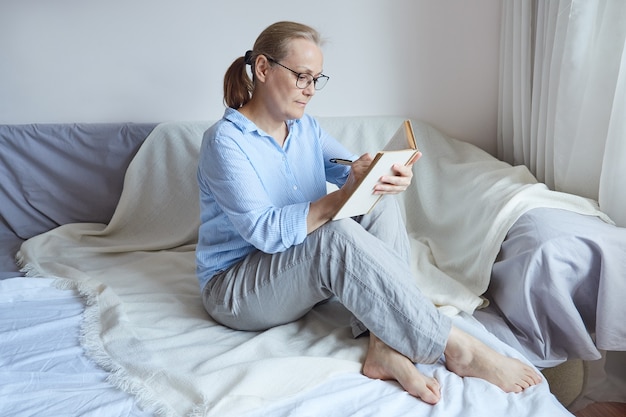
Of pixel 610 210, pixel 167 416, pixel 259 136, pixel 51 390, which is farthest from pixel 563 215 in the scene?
pixel 51 390

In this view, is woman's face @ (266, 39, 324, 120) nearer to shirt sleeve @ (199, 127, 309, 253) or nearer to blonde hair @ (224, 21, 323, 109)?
blonde hair @ (224, 21, 323, 109)

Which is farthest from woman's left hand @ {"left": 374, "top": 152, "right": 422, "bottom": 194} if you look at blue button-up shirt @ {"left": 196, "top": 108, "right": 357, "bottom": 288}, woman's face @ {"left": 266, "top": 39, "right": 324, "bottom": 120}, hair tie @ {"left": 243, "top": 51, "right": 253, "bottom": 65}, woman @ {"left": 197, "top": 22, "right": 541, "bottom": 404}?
hair tie @ {"left": 243, "top": 51, "right": 253, "bottom": 65}

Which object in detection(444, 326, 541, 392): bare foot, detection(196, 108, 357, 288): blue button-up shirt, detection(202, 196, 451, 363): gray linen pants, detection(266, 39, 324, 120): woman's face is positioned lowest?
detection(444, 326, 541, 392): bare foot

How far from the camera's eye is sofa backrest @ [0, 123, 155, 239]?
2.10 m

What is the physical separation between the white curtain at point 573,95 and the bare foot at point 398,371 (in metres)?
0.72

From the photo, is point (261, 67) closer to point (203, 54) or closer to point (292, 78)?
point (292, 78)

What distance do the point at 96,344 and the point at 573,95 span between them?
1364mm

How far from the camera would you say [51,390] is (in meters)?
1.24

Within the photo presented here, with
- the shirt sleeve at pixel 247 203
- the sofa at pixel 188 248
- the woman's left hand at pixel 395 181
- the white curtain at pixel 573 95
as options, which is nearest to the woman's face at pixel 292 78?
the shirt sleeve at pixel 247 203

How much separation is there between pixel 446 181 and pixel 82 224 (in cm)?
118

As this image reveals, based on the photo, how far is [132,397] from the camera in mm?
1216

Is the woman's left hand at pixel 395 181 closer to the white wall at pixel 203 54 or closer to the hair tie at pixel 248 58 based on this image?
the hair tie at pixel 248 58

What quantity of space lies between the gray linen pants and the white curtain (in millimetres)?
669

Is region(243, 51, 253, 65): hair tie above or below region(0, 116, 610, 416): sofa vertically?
above
